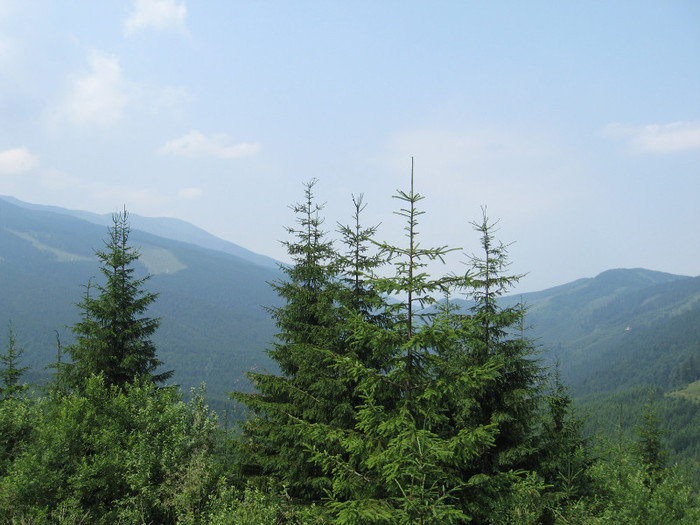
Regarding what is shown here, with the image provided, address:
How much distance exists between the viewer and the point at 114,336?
18406 mm

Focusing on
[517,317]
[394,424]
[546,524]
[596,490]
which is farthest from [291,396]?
[596,490]

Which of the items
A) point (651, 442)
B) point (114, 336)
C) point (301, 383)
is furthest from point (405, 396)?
point (651, 442)

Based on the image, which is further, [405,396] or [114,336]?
[114,336]

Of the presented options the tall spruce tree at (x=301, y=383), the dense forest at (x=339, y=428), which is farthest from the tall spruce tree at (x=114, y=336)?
the tall spruce tree at (x=301, y=383)

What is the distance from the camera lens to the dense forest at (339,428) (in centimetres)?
824

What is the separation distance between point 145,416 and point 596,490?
18003mm

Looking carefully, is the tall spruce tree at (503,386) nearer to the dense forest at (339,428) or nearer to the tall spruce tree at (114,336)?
the dense forest at (339,428)

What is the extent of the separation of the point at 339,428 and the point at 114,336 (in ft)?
46.1

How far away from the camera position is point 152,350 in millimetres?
19531

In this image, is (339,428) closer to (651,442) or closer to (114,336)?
(114,336)

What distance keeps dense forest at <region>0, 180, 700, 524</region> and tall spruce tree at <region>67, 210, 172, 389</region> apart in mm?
93

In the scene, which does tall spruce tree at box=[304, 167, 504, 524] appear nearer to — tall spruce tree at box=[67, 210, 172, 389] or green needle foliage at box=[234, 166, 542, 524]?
green needle foliage at box=[234, 166, 542, 524]

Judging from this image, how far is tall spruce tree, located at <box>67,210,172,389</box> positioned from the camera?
1805 centimetres

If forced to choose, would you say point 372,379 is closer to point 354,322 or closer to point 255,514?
Answer: point 354,322
